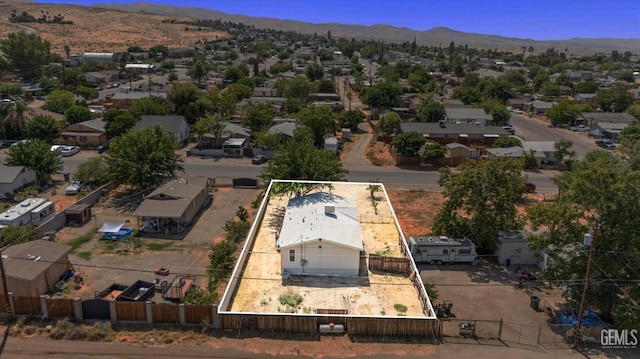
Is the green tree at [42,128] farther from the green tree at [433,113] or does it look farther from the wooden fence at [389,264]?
the green tree at [433,113]

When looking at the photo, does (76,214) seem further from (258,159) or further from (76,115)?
(76,115)

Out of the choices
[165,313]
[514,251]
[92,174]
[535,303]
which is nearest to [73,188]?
[92,174]

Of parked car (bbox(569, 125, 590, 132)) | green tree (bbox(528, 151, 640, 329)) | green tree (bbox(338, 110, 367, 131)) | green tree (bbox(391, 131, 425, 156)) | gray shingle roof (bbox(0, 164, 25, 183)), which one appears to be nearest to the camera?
green tree (bbox(528, 151, 640, 329))

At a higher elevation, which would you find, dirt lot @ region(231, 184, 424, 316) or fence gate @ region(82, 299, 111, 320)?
dirt lot @ region(231, 184, 424, 316)

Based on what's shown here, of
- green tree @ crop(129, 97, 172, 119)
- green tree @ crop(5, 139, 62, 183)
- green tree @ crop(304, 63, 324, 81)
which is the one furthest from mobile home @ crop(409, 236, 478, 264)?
green tree @ crop(304, 63, 324, 81)

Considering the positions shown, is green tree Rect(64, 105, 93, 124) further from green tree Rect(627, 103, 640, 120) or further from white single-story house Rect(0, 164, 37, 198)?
green tree Rect(627, 103, 640, 120)

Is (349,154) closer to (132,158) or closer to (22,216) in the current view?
(132,158)
